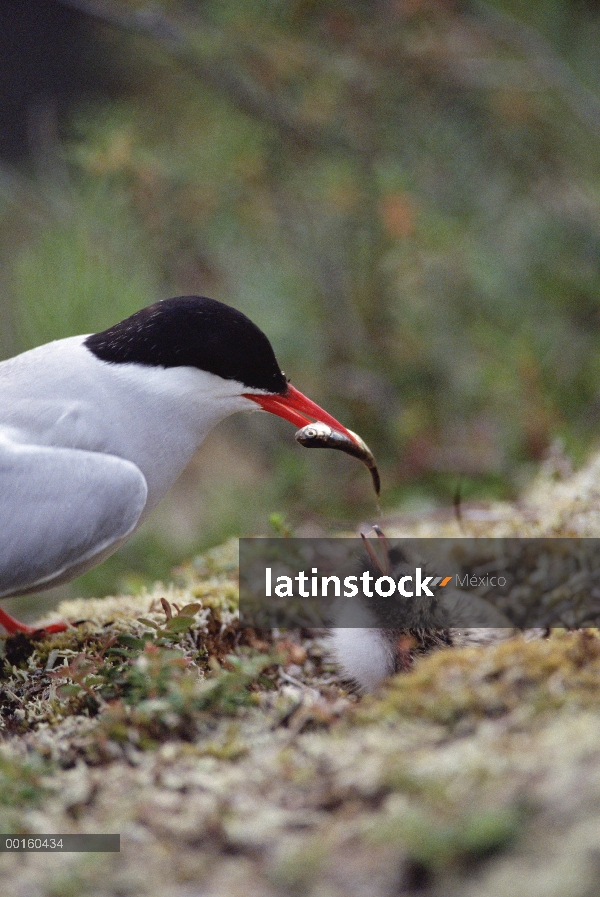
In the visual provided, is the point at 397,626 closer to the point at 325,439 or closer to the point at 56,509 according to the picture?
the point at 325,439

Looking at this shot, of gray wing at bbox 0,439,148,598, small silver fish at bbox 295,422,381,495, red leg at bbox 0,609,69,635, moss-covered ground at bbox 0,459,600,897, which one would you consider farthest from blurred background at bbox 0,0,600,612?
moss-covered ground at bbox 0,459,600,897

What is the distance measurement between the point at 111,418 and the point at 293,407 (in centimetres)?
47

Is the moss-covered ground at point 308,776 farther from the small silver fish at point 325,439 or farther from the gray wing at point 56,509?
Result: the small silver fish at point 325,439

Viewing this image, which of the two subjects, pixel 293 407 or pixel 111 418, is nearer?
pixel 111 418

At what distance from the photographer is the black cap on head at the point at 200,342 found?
216 centimetres

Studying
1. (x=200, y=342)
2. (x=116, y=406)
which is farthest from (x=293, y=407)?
(x=116, y=406)

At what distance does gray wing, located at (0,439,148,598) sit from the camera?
202 centimetres

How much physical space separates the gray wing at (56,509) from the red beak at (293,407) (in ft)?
1.35

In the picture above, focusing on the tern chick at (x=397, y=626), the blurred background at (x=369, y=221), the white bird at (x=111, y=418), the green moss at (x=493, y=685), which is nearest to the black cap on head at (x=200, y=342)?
the white bird at (x=111, y=418)

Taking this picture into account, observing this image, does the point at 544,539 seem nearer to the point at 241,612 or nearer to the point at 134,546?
the point at 241,612

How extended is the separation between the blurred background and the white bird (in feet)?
4.65

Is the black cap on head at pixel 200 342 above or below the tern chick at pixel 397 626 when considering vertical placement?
above

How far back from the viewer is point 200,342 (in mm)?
2164

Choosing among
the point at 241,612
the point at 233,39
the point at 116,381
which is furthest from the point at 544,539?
the point at 233,39
